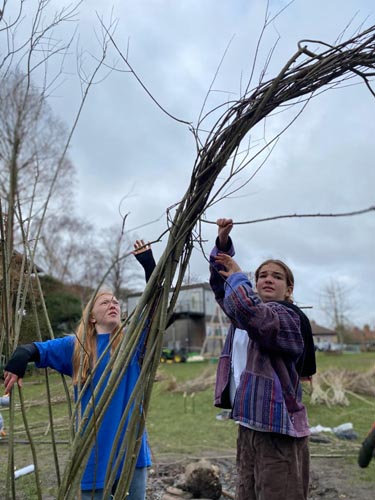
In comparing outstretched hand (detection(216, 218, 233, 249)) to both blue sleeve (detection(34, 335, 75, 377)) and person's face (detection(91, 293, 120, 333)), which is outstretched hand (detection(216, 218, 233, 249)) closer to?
person's face (detection(91, 293, 120, 333))

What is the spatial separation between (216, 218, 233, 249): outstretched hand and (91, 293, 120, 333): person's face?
66 centimetres

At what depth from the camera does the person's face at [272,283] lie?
7.99 feet

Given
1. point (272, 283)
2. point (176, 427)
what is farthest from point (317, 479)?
point (176, 427)

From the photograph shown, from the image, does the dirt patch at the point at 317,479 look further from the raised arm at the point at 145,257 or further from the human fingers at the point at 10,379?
the raised arm at the point at 145,257

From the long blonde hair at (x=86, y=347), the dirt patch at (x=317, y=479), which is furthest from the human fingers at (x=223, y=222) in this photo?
the dirt patch at (x=317, y=479)

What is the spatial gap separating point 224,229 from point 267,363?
0.64 m

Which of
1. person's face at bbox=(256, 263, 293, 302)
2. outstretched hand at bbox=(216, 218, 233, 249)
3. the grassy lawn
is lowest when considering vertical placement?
the grassy lawn

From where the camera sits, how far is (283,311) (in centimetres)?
221

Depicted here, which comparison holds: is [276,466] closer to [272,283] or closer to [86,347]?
[272,283]

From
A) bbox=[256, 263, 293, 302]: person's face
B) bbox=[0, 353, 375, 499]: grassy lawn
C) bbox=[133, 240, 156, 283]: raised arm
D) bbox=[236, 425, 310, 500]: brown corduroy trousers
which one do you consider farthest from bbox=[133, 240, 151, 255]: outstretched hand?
bbox=[0, 353, 375, 499]: grassy lawn

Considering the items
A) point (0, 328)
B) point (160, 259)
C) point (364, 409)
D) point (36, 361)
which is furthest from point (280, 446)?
point (364, 409)

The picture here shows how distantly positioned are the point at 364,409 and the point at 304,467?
8373 millimetres

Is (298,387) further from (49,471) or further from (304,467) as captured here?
(49,471)

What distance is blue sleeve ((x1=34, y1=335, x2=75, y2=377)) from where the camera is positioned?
2285mm
